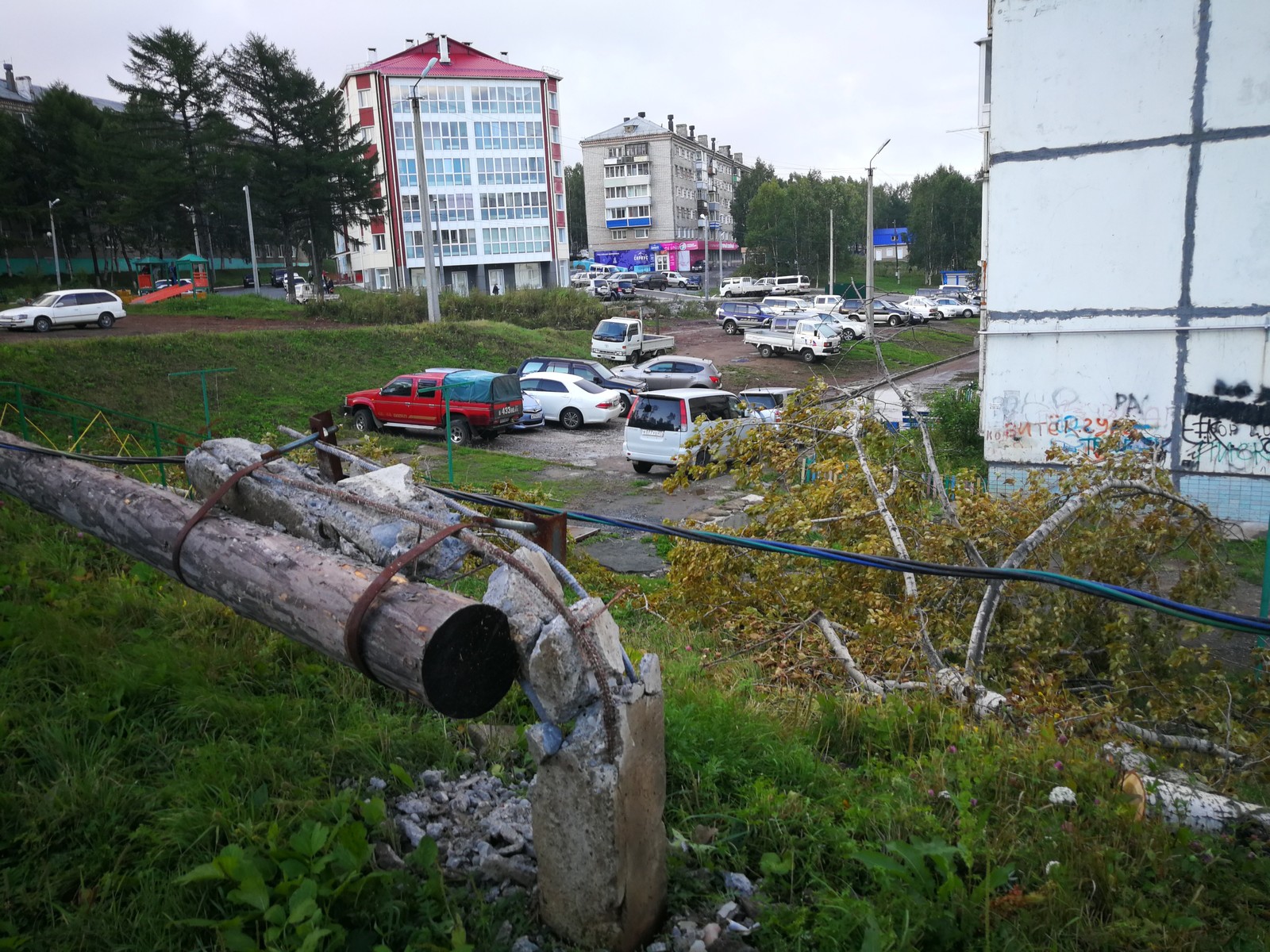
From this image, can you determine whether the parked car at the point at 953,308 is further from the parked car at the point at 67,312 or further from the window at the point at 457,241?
the parked car at the point at 67,312

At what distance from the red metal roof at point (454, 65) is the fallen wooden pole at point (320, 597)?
2563 inches

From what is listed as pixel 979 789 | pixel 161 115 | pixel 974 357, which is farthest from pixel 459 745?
pixel 161 115

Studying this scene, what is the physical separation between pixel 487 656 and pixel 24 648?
319 cm

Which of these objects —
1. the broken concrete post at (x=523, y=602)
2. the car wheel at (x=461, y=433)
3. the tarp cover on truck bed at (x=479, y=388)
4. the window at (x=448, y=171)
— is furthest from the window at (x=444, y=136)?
the broken concrete post at (x=523, y=602)

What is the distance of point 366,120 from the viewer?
212 ft

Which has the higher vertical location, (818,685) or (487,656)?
(487,656)

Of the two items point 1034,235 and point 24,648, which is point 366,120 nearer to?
point 1034,235

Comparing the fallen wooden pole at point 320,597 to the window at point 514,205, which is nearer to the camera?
the fallen wooden pole at point 320,597

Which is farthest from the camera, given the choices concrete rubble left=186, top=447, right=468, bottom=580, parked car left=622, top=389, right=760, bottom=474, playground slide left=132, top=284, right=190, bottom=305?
playground slide left=132, top=284, right=190, bottom=305

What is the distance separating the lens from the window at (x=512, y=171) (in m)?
66.2

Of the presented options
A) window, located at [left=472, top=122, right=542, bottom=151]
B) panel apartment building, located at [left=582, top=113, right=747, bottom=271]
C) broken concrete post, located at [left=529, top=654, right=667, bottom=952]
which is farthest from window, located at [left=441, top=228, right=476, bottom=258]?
A: broken concrete post, located at [left=529, top=654, right=667, bottom=952]

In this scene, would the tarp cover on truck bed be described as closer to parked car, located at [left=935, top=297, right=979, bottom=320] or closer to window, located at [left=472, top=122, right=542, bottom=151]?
parked car, located at [left=935, top=297, right=979, bottom=320]

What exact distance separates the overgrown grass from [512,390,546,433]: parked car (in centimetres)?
490

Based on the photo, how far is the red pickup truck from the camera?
21.6 m
